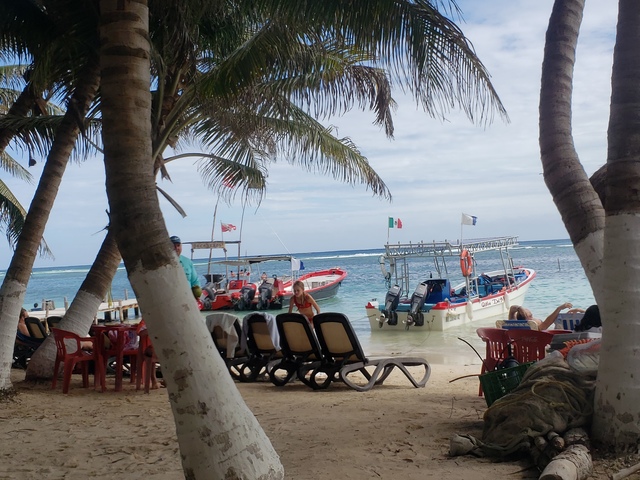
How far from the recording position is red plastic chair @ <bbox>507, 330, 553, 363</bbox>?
20.9 ft

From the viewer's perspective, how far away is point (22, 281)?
24.2 ft

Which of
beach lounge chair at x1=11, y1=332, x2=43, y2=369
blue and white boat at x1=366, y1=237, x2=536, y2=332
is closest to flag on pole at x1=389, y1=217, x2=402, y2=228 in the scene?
blue and white boat at x1=366, y1=237, x2=536, y2=332

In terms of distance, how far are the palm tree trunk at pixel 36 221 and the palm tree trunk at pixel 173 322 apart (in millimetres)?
4136

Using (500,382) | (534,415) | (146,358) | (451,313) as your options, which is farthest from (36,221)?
(451,313)

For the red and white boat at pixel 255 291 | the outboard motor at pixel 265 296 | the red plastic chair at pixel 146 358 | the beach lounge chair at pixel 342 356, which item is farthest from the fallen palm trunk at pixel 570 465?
the outboard motor at pixel 265 296

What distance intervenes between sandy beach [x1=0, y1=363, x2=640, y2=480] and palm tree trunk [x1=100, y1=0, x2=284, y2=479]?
2.20 feet

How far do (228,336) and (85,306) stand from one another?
77.3 inches

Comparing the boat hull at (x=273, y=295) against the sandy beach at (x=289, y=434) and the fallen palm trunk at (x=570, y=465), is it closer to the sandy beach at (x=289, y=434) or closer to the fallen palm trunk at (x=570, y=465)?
the sandy beach at (x=289, y=434)

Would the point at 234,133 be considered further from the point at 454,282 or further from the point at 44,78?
the point at 454,282

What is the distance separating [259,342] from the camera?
9375 millimetres

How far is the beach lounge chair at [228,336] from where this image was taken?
9258 mm

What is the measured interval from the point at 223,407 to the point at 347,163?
27.2ft

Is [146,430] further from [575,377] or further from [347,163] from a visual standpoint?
[347,163]

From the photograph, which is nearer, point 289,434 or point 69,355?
point 289,434
